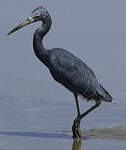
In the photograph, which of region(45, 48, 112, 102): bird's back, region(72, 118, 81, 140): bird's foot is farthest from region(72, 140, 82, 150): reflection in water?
region(45, 48, 112, 102): bird's back

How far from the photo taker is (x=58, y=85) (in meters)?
12.6

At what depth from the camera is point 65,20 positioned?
51.4 ft

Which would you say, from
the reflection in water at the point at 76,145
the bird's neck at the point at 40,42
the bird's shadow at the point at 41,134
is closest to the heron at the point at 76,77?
the bird's neck at the point at 40,42

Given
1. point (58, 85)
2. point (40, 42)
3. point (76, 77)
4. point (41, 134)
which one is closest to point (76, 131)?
point (41, 134)

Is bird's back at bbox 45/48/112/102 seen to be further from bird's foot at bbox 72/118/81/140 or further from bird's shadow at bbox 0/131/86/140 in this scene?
bird's shadow at bbox 0/131/86/140

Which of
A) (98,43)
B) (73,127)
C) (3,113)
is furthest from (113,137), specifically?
(98,43)

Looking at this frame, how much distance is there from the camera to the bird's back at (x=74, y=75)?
1046 cm

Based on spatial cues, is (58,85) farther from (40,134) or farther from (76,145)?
(76,145)

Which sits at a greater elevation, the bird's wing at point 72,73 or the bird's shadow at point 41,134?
the bird's wing at point 72,73

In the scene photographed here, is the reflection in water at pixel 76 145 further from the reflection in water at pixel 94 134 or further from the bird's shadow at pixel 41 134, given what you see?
the bird's shadow at pixel 41 134

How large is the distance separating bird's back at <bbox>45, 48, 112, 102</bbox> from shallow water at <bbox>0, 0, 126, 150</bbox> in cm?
49

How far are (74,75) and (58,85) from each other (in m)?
2.14

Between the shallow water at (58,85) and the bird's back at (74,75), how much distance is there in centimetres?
49

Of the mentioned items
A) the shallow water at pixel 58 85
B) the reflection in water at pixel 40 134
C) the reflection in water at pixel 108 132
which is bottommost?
the reflection in water at pixel 108 132
